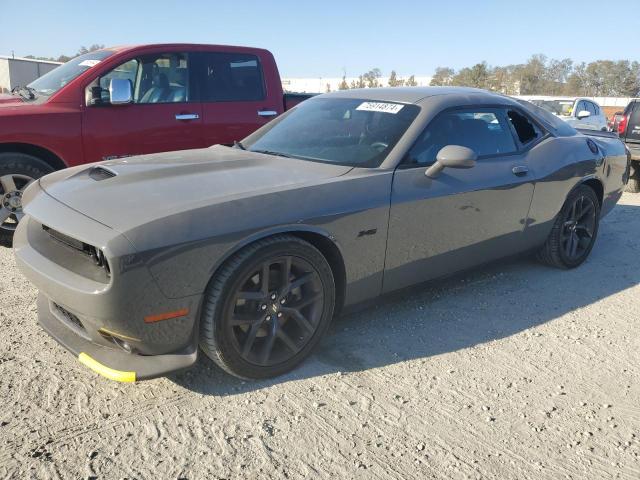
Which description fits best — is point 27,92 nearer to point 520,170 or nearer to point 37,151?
point 37,151

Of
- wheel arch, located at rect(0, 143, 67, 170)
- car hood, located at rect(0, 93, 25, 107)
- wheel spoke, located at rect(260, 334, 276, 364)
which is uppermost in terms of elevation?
car hood, located at rect(0, 93, 25, 107)

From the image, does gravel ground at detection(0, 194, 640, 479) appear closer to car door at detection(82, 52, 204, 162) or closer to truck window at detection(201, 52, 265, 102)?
car door at detection(82, 52, 204, 162)

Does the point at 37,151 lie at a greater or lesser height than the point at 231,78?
lesser

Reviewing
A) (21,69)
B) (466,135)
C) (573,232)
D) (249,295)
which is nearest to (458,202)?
(466,135)

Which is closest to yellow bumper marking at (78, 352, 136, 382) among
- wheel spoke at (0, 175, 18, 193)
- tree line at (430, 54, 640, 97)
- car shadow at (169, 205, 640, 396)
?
car shadow at (169, 205, 640, 396)

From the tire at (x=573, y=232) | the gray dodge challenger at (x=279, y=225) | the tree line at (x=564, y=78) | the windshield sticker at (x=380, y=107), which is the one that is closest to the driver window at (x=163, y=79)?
the gray dodge challenger at (x=279, y=225)

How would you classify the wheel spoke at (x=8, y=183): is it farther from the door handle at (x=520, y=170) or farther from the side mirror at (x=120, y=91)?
the door handle at (x=520, y=170)

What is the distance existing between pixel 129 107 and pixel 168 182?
264cm

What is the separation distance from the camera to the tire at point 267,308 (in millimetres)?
2646

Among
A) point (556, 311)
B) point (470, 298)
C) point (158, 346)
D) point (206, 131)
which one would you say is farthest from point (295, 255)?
point (206, 131)

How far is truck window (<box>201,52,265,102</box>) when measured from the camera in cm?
576

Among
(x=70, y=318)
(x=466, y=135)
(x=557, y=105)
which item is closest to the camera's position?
(x=70, y=318)

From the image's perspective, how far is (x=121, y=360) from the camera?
2.59 metres

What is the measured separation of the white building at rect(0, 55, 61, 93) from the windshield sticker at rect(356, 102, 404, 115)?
2495 cm
